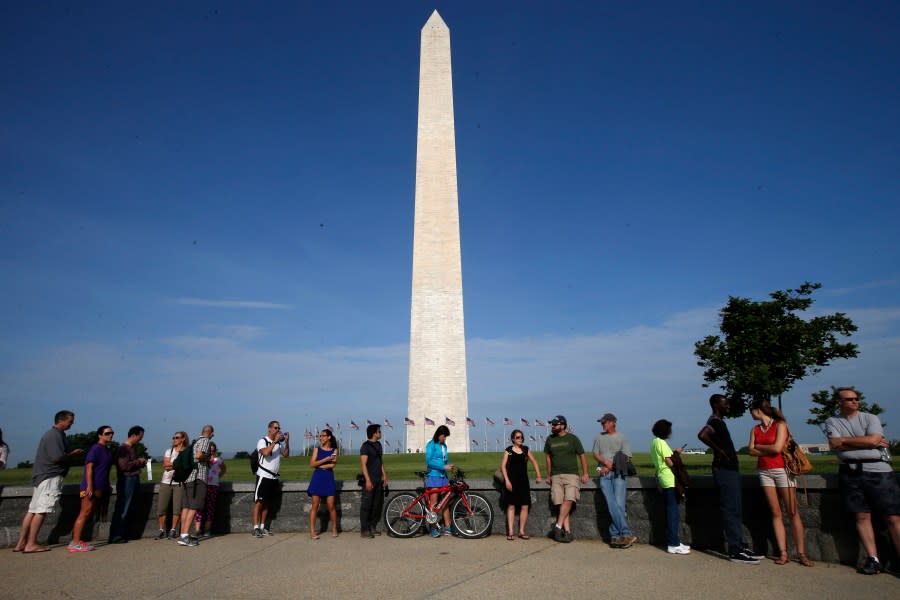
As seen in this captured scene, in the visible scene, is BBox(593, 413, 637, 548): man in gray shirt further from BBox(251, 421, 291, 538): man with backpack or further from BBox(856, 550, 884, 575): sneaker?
BBox(251, 421, 291, 538): man with backpack

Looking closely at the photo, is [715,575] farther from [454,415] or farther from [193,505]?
[454,415]

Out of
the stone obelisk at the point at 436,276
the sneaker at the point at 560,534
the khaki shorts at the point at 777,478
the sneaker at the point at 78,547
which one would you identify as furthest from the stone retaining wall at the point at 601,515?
the stone obelisk at the point at 436,276

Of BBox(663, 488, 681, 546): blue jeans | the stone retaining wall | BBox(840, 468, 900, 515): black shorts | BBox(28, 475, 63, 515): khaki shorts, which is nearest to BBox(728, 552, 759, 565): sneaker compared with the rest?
the stone retaining wall

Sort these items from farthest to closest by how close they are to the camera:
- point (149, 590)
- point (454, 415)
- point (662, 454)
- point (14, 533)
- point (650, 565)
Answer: point (454, 415)
point (14, 533)
point (662, 454)
point (650, 565)
point (149, 590)

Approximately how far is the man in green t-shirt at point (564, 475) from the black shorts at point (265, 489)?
4.17 meters

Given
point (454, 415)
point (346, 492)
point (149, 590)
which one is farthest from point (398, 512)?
point (454, 415)

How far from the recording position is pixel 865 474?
6309mm

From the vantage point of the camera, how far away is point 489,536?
900 centimetres

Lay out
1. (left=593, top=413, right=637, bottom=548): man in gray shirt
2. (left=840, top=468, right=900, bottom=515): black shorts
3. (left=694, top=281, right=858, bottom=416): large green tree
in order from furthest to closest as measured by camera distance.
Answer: (left=694, top=281, right=858, bottom=416): large green tree → (left=593, top=413, right=637, bottom=548): man in gray shirt → (left=840, top=468, right=900, bottom=515): black shorts

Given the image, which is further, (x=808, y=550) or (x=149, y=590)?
(x=808, y=550)

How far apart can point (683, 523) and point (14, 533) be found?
367 inches

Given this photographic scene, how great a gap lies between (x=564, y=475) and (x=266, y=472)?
4.38 metres

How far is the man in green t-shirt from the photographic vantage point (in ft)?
27.5

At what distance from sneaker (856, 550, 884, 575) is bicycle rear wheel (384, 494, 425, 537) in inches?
214
